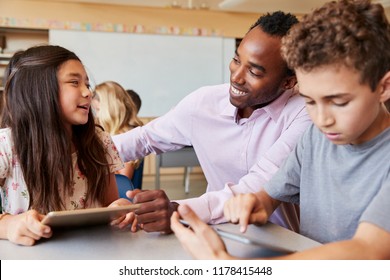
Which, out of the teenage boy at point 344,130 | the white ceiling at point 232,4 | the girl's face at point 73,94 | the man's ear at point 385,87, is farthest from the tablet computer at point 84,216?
the white ceiling at point 232,4

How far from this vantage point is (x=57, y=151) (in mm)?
1259

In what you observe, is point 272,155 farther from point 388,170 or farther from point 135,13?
point 135,13

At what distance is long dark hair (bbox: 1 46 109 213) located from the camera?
1219 millimetres

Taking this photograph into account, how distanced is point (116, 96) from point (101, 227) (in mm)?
1937

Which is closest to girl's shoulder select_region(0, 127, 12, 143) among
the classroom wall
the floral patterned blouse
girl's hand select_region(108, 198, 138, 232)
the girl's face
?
the floral patterned blouse

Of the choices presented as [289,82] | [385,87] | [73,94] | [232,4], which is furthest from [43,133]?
[232,4]

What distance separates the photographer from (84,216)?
89cm

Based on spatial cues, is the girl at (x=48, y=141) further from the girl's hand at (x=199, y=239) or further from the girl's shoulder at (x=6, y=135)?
the girl's hand at (x=199, y=239)

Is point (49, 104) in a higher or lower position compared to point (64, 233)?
higher

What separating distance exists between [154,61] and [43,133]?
17.0 ft

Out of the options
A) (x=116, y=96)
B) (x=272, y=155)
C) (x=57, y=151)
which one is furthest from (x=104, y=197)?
(x=116, y=96)

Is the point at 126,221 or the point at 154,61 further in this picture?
the point at 154,61

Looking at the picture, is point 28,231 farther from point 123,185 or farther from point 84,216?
point 123,185

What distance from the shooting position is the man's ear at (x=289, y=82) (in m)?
1.48
